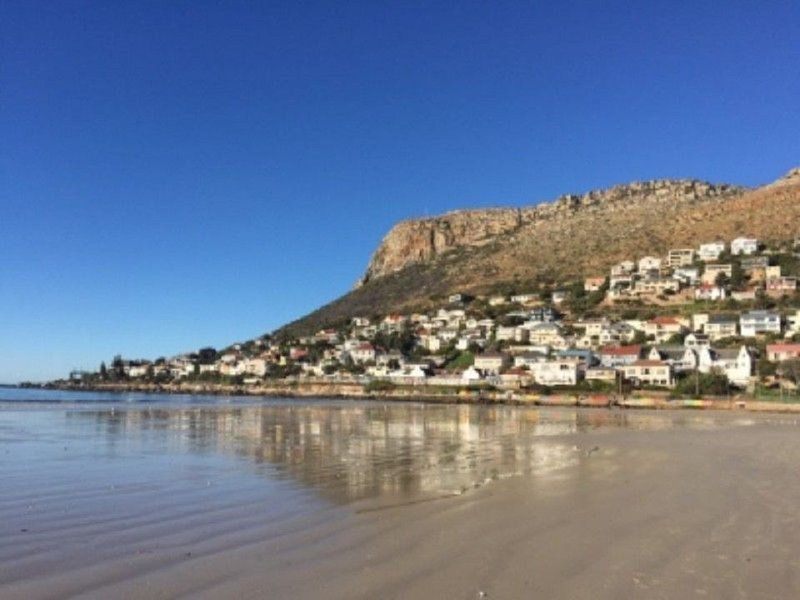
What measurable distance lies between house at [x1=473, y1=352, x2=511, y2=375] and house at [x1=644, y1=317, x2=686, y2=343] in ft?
58.2

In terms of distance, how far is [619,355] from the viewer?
7675 cm

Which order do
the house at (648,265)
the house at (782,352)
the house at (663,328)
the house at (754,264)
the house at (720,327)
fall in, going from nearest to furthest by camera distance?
1. the house at (782,352)
2. the house at (720,327)
3. the house at (663,328)
4. the house at (754,264)
5. the house at (648,265)

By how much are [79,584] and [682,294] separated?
102m

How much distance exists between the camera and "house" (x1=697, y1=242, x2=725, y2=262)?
351 feet

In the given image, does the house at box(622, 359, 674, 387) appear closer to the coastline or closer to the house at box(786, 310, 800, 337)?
the coastline

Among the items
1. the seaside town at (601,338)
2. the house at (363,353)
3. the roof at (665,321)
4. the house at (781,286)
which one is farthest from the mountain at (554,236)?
the roof at (665,321)

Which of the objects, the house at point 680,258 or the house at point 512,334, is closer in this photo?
the house at point 512,334

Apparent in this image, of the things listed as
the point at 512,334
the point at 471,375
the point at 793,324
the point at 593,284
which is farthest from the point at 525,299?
the point at 793,324

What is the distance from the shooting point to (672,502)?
10938 mm

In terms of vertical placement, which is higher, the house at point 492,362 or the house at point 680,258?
the house at point 680,258

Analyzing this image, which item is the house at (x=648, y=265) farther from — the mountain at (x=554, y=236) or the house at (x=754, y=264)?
the house at (x=754, y=264)

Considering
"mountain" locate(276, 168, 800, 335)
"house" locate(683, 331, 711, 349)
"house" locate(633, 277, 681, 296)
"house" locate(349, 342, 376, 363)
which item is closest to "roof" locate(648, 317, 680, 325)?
"house" locate(683, 331, 711, 349)

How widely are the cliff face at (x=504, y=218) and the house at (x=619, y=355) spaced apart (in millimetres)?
79426

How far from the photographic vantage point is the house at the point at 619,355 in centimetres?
7562
